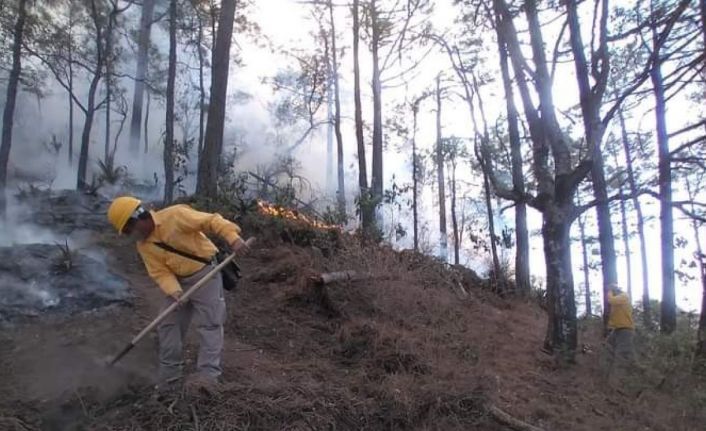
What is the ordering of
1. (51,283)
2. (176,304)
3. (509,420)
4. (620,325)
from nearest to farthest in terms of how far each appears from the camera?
1. (176,304)
2. (509,420)
3. (51,283)
4. (620,325)

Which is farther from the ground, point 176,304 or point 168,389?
point 176,304

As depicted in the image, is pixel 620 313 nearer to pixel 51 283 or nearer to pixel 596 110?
pixel 596 110

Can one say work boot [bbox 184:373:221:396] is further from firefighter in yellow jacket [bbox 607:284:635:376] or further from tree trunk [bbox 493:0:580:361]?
firefighter in yellow jacket [bbox 607:284:635:376]

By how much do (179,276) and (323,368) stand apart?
1802 millimetres

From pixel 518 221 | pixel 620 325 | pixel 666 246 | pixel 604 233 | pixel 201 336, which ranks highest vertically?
pixel 518 221

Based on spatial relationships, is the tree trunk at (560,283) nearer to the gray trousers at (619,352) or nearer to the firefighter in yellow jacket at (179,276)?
the gray trousers at (619,352)

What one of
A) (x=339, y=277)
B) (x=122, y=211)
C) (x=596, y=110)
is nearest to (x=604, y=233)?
(x=596, y=110)

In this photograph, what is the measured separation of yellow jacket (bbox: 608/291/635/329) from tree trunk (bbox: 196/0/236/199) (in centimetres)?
747

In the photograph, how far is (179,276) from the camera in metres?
4.86

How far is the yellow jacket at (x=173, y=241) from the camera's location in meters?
4.63

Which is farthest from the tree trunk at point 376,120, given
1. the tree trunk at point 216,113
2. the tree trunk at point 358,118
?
the tree trunk at point 216,113

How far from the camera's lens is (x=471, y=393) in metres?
5.29

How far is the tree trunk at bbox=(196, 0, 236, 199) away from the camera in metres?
11.9

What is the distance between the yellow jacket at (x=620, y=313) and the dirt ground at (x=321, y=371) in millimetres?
465
